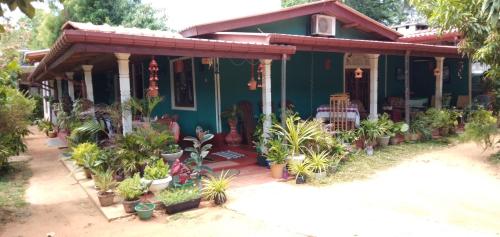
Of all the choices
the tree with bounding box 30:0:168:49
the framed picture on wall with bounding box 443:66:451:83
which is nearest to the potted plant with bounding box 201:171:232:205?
the framed picture on wall with bounding box 443:66:451:83

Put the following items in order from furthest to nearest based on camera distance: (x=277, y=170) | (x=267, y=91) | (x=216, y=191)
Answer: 1. (x=267, y=91)
2. (x=277, y=170)
3. (x=216, y=191)

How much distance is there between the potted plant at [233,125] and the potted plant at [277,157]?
1856mm

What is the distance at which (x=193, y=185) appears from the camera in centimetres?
550

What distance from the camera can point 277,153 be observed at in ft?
21.7

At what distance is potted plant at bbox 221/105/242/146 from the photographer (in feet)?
27.6

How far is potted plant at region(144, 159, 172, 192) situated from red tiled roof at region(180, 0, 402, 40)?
397 centimetres

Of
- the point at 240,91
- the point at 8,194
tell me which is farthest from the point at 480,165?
the point at 8,194

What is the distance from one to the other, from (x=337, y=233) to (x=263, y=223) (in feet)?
2.83

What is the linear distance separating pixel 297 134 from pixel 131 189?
9.87 ft

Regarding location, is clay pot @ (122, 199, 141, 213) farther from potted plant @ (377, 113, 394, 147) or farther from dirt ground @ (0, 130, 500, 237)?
potted plant @ (377, 113, 394, 147)

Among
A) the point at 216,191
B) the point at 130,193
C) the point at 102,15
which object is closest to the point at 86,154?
the point at 130,193

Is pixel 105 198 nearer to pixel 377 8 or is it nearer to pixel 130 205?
pixel 130 205

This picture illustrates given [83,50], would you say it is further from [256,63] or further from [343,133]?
[343,133]

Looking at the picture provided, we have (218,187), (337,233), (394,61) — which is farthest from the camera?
(394,61)
